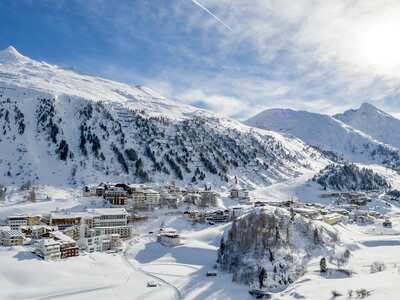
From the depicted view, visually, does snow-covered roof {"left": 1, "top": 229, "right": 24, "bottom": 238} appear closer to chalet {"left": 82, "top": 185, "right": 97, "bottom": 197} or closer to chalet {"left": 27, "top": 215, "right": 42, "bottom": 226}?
chalet {"left": 27, "top": 215, "right": 42, "bottom": 226}

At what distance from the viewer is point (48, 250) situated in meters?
78.1

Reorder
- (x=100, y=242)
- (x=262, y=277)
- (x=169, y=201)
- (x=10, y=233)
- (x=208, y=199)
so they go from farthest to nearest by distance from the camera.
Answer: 1. (x=208, y=199)
2. (x=169, y=201)
3. (x=100, y=242)
4. (x=10, y=233)
5. (x=262, y=277)

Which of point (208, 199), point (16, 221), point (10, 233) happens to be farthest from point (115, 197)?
point (10, 233)

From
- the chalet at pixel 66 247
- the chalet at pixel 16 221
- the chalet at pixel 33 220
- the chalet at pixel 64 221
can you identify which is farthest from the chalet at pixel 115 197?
the chalet at pixel 66 247

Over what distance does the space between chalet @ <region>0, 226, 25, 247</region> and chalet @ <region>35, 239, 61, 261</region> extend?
828 centimetres

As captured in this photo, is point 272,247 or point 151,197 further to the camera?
point 151,197

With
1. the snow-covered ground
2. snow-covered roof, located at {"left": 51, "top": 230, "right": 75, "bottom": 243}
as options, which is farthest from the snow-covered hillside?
snow-covered roof, located at {"left": 51, "top": 230, "right": 75, "bottom": 243}

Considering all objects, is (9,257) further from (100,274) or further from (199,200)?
(199,200)

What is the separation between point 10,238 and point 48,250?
1209 cm

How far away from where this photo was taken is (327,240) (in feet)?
312

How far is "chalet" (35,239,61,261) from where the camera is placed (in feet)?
255

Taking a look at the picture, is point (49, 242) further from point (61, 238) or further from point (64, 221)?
point (64, 221)

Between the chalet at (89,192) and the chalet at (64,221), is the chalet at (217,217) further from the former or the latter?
the chalet at (89,192)

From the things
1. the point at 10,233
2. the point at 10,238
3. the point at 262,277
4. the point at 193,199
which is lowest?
the point at 262,277
